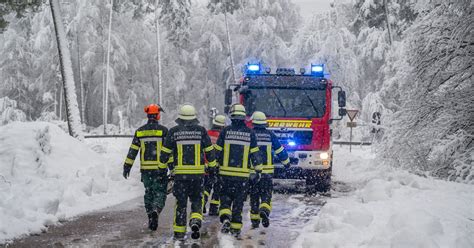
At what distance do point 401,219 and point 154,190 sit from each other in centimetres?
408

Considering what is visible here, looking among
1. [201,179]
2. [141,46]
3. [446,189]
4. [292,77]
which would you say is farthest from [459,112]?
[141,46]

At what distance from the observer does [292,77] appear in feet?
46.1

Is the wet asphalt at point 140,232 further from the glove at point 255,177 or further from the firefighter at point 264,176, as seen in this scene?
the glove at point 255,177

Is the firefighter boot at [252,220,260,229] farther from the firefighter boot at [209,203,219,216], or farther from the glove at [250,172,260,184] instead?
the firefighter boot at [209,203,219,216]

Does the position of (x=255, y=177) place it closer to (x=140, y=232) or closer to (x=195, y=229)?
(x=195, y=229)

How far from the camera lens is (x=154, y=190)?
891 centimetres

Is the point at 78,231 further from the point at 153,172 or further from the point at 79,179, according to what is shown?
the point at 79,179

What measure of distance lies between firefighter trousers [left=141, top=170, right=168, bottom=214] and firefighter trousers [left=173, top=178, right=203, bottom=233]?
32.0 inches

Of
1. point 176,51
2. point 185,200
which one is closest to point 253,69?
point 185,200

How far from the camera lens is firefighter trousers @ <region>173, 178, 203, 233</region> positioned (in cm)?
801

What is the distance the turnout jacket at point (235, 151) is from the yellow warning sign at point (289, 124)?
4.99m

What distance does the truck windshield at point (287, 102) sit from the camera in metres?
13.8

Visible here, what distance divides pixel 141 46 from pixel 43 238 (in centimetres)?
4066

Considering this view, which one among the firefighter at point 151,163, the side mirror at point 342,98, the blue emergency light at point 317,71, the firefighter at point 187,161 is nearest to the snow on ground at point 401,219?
the firefighter at point 187,161
